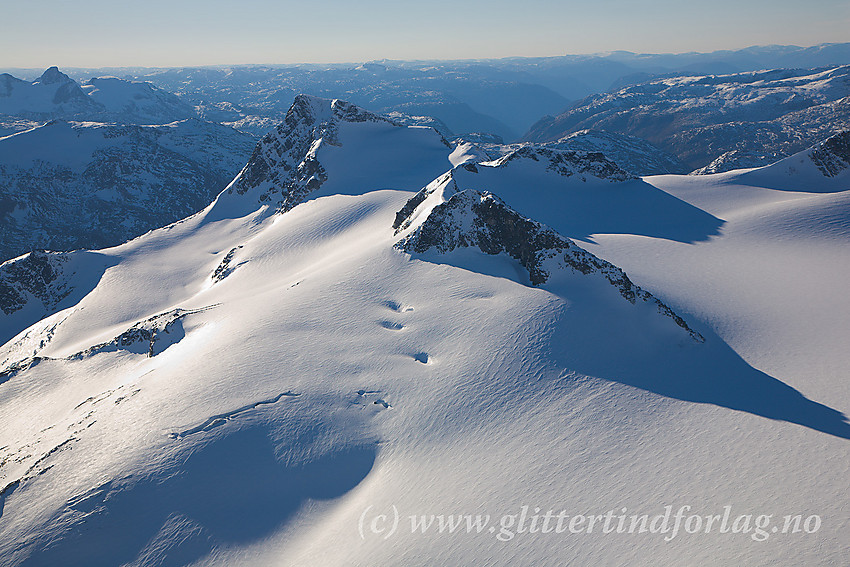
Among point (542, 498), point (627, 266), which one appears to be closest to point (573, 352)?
point (542, 498)

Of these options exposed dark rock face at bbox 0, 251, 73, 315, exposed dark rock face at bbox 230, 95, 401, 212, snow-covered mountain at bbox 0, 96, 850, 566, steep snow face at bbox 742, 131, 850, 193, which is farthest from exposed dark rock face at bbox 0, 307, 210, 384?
steep snow face at bbox 742, 131, 850, 193

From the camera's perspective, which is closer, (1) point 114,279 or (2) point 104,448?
(2) point 104,448

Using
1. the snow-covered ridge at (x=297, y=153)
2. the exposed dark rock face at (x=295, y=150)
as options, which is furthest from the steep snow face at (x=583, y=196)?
the exposed dark rock face at (x=295, y=150)

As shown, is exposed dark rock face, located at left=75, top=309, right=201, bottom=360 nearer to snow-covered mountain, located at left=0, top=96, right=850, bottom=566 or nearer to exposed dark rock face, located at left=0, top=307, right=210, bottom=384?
exposed dark rock face, located at left=0, top=307, right=210, bottom=384

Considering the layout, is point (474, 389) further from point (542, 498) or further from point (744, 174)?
point (744, 174)

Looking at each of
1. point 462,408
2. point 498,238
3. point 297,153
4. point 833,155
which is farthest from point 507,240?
point 297,153
